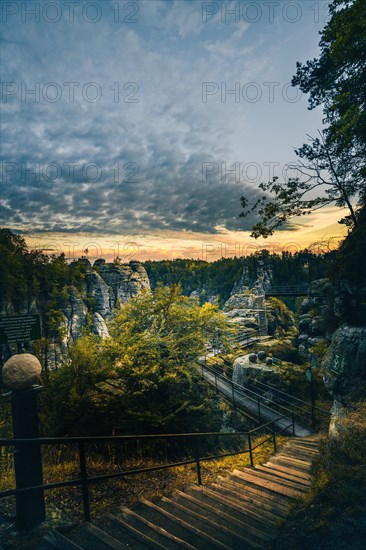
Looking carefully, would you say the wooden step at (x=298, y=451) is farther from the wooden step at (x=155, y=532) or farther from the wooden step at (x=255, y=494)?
the wooden step at (x=155, y=532)

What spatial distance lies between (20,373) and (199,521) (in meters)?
2.85

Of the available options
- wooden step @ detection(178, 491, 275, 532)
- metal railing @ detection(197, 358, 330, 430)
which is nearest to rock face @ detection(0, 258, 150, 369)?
metal railing @ detection(197, 358, 330, 430)

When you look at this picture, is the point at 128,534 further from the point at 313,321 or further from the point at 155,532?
the point at 313,321

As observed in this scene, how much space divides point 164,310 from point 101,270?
75692 mm

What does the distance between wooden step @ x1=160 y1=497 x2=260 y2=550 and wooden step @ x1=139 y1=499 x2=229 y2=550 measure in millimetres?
132

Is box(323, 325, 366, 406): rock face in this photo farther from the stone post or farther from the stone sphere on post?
the stone sphere on post

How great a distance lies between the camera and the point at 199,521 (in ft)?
11.3

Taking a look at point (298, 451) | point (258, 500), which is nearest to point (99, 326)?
point (298, 451)

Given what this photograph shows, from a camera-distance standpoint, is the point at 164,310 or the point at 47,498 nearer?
the point at 47,498

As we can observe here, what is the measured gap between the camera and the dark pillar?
286cm

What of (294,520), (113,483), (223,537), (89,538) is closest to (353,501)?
(294,520)

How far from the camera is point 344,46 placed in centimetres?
847

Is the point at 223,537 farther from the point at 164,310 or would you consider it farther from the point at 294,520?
the point at 164,310

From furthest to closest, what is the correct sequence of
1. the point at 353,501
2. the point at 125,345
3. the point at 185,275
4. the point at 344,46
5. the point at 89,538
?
1. the point at 185,275
2. the point at 125,345
3. the point at 344,46
4. the point at 353,501
5. the point at 89,538
